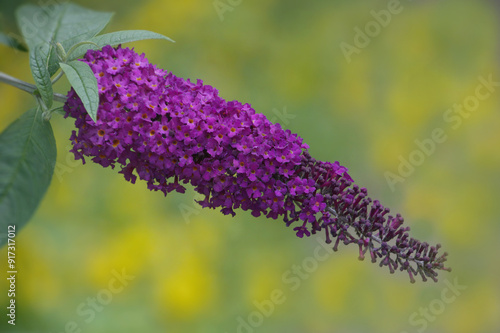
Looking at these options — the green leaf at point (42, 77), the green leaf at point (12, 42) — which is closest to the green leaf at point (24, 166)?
the green leaf at point (42, 77)

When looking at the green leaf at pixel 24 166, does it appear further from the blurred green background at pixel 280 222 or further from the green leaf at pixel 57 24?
the blurred green background at pixel 280 222

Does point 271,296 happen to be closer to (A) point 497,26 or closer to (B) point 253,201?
(B) point 253,201

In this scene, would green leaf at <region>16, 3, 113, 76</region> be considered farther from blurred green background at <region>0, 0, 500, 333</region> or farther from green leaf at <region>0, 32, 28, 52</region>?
blurred green background at <region>0, 0, 500, 333</region>

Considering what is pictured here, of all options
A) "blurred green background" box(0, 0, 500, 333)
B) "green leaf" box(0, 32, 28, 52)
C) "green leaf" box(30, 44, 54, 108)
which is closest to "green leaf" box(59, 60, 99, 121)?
"green leaf" box(30, 44, 54, 108)

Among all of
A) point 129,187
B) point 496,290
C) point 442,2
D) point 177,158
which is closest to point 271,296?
point 129,187

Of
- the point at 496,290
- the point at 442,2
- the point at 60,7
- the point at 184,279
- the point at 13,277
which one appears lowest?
the point at 13,277
